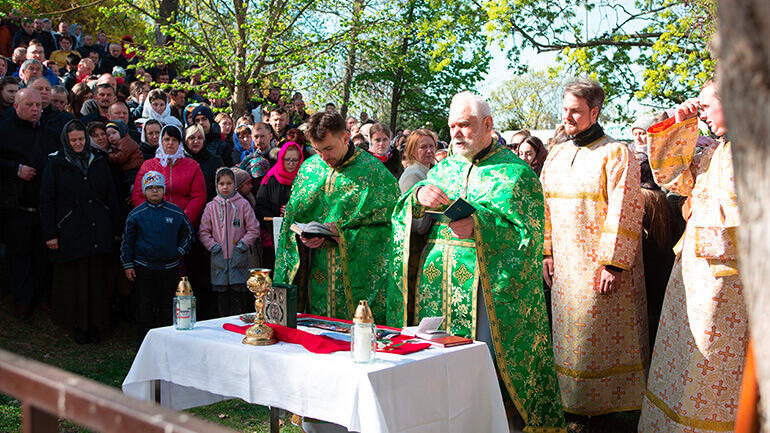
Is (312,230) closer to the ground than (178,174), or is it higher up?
closer to the ground

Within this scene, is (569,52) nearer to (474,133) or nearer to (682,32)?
(682,32)

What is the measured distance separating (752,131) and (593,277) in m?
4.03

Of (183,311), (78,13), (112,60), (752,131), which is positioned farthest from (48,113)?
(78,13)

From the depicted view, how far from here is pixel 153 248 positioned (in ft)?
21.8

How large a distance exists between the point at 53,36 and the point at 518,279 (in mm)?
12835

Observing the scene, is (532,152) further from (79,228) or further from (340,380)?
(340,380)

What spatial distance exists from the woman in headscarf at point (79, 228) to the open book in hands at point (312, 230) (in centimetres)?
282

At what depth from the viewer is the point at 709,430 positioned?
4078mm

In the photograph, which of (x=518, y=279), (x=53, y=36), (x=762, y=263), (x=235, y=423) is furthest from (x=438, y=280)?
(x=53, y=36)

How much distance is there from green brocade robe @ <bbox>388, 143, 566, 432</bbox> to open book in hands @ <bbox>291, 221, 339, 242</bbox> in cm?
58

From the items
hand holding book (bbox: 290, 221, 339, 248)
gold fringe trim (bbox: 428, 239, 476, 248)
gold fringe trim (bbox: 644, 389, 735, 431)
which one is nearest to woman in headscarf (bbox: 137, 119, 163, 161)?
hand holding book (bbox: 290, 221, 339, 248)

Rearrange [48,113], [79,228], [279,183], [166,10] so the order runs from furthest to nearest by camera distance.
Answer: [166,10] < [48,113] < [279,183] < [79,228]

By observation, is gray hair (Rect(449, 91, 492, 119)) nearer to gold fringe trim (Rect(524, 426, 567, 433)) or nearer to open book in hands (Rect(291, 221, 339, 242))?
open book in hands (Rect(291, 221, 339, 242))

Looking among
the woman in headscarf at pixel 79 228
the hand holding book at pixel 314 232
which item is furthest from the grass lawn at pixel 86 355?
the hand holding book at pixel 314 232
